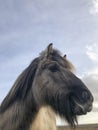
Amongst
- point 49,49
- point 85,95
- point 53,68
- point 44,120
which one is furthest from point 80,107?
point 49,49

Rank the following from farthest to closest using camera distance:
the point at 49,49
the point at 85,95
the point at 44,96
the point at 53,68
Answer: the point at 49,49 → the point at 53,68 → the point at 44,96 → the point at 85,95

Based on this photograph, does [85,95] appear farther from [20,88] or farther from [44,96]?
[20,88]

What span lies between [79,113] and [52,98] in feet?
1.34

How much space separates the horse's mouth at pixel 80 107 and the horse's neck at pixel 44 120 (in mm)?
410

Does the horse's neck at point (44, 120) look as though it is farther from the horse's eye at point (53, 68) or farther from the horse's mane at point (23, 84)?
the horse's eye at point (53, 68)

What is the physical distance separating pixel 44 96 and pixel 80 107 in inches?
21.4

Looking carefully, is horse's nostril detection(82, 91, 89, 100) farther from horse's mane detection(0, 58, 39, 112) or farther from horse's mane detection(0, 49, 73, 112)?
horse's mane detection(0, 58, 39, 112)

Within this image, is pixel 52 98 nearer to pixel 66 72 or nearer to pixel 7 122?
pixel 66 72

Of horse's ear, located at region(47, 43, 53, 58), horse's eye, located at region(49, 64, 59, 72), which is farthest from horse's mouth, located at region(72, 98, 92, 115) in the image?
horse's ear, located at region(47, 43, 53, 58)

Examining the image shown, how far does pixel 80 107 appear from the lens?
3.75 metres

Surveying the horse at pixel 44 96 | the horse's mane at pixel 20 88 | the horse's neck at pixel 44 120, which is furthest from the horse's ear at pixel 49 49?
the horse's neck at pixel 44 120

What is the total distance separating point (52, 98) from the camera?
4047mm

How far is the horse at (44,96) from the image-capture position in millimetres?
3898

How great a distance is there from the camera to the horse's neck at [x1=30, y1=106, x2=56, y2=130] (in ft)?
13.6
